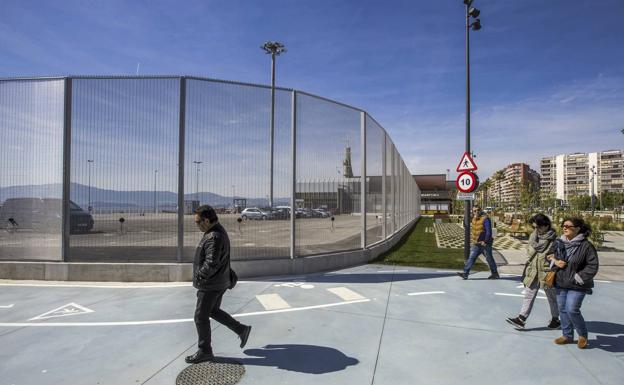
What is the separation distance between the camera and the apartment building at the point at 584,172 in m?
143

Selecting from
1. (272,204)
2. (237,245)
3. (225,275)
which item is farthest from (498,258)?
(225,275)

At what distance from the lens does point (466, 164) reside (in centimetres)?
1011

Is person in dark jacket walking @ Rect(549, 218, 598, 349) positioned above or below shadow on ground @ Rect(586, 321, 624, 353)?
above

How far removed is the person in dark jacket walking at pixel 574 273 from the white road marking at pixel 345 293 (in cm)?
310

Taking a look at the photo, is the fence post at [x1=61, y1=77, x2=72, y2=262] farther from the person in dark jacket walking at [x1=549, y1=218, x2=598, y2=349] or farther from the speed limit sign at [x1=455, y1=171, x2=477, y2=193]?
the speed limit sign at [x1=455, y1=171, x2=477, y2=193]

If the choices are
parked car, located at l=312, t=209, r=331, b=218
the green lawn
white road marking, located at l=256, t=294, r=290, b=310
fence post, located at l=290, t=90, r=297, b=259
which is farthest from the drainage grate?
the green lawn

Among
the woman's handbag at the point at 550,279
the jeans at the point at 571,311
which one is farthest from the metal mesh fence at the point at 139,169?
the jeans at the point at 571,311

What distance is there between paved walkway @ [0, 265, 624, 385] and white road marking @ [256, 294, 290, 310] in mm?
19

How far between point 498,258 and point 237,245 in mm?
9143

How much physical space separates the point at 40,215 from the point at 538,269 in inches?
398

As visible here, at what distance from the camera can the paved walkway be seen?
11.5 feet

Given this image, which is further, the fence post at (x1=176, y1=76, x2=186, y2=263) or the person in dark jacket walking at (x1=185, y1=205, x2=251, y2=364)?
the fence post at (x1=176, y1=76, x2=186, y2=263)

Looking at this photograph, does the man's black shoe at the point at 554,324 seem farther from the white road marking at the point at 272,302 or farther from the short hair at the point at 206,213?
the short hair at the point at 206,213

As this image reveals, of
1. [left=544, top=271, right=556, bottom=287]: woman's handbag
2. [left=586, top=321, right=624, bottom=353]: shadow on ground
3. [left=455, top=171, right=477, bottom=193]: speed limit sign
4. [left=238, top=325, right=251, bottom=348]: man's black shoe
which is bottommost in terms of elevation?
[left=586, top=321, right=624, bottom=353]: shadow on ground
